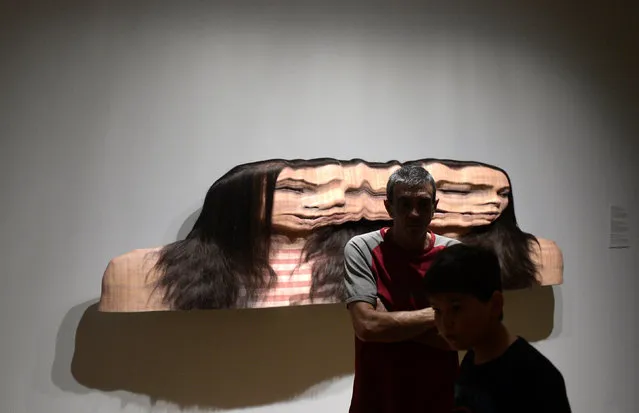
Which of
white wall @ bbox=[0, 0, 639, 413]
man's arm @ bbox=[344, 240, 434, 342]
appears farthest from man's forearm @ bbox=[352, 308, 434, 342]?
white wall @ bbox=[0, 0, 639, 413]

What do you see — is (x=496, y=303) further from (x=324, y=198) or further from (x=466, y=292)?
(x=324, y=198)

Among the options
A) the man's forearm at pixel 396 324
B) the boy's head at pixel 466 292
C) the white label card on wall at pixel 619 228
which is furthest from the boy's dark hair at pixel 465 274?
the white label card on wall at pixel 619 228

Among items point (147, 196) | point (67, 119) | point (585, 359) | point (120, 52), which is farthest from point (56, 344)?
point (585, 359)

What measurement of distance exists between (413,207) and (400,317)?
205 mm

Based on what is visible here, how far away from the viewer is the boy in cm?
79

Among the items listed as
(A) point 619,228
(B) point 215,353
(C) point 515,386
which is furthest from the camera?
(A) point 619,228

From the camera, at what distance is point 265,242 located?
1683mm

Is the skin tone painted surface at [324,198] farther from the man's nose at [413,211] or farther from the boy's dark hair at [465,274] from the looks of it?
the boy's dark hair at [465,274]

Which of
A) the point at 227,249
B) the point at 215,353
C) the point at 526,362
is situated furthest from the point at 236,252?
the point at 526,362

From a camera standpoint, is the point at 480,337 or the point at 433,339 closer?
the point at 480,337

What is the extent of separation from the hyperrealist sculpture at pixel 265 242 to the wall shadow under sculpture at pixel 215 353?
17 centimetres

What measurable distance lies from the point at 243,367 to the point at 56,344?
1.73 ft

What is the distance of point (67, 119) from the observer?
1710 mm

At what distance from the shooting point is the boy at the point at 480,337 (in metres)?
0.79
